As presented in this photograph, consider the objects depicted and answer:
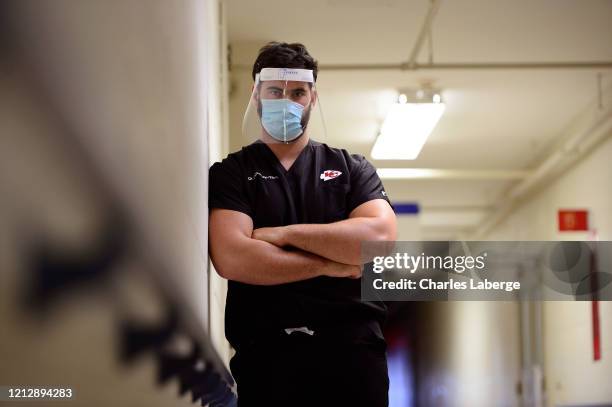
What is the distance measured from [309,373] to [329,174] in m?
0.30

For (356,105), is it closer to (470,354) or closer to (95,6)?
(470,354)

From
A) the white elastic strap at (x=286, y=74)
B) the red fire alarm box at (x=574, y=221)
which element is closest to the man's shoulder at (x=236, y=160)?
the white elastic strap at (x=286, y=74)

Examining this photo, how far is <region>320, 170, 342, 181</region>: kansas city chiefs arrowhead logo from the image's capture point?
115 centimetres

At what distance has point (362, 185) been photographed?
1153 mm

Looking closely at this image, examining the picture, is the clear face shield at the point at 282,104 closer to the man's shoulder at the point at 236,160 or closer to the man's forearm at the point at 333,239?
the man's shoulder at the point at 236,160

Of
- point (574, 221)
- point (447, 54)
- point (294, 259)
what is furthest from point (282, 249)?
point (574, 221)

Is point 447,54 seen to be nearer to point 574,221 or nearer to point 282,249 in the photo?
point 282,249

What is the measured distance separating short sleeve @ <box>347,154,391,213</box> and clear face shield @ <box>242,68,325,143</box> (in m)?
0.10

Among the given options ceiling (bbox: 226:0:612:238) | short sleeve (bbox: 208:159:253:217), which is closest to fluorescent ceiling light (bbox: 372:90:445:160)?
ceiling (bbox: 226:0:612:238)

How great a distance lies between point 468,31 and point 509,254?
1163 millimetres

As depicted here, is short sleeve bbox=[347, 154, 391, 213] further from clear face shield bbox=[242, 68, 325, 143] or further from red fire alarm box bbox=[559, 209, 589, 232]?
red fire alarm box bbox=[559, 209, 589, 232]

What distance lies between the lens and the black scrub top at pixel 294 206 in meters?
1.07

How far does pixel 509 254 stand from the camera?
45.7 inches

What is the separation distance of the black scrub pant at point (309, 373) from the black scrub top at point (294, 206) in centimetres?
3
